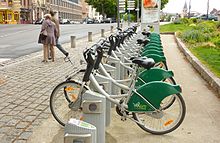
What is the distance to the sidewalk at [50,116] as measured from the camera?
4.22 meters

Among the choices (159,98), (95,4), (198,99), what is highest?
(95,4)

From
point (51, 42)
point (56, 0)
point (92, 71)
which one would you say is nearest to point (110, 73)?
point (92, 71)

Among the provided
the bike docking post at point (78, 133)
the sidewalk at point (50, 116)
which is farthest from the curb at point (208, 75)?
the bike docking post at point (78, 133)

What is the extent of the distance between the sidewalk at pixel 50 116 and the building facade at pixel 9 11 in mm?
55396

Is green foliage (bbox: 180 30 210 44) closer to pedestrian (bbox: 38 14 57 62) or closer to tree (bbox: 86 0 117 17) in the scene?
pedestrian (bbox: 38 14 57 62)

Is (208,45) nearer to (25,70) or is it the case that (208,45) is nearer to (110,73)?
(25,70)

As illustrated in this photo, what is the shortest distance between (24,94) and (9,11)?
2323 inches

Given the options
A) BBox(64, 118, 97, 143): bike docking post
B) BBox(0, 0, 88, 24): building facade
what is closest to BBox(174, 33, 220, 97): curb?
BBox(64, 118, 97, 143): bike docking post

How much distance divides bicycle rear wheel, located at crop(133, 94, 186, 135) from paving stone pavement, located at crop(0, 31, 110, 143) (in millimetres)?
1584

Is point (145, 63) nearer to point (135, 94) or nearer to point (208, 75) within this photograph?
point (135, 94)

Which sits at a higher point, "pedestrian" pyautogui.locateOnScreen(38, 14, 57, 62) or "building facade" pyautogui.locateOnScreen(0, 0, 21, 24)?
"building facade" pyautogui.locateOnScreen(0, 0, 21, 24)

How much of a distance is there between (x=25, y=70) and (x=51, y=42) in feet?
5.47

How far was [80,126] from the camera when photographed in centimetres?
239

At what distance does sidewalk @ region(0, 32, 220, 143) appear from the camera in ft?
13.9
